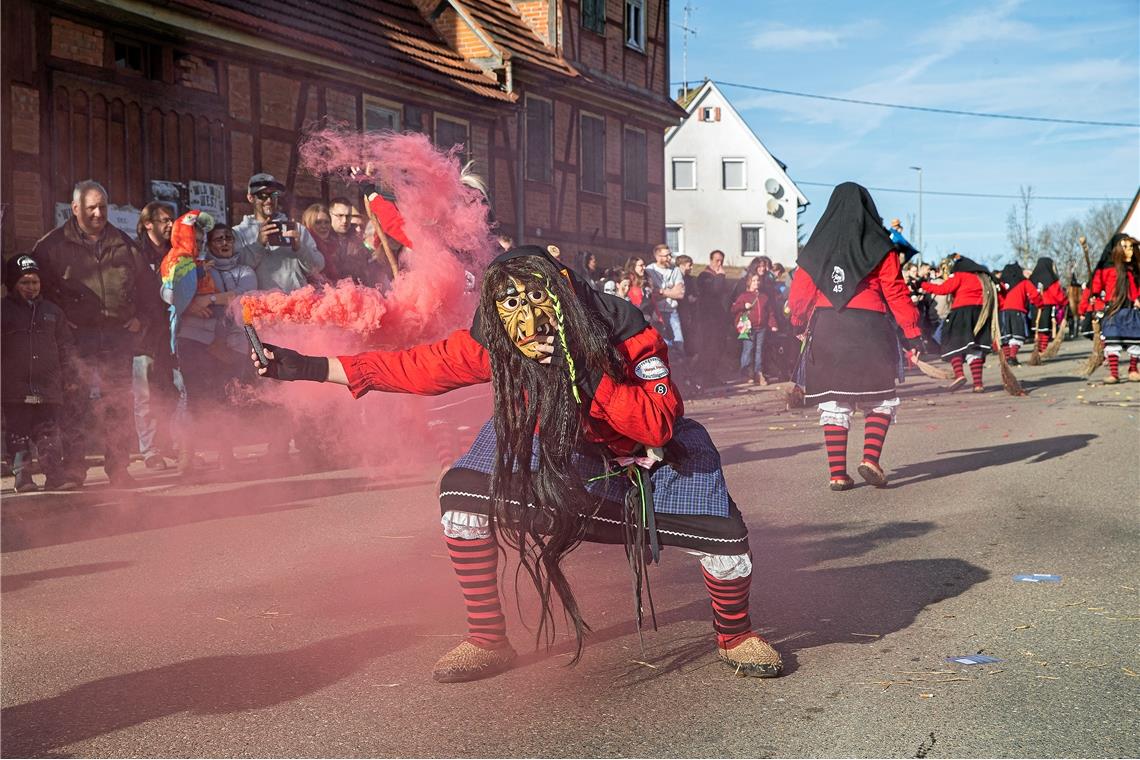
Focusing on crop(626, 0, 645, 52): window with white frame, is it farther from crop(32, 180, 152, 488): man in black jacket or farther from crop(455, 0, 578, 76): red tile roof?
crop(32, 180, 152, 488): man in black jacket

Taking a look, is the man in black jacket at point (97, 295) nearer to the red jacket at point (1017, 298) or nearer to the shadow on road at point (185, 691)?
the shadow on road at point (185, 691)

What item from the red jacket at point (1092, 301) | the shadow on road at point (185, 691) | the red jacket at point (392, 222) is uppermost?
the red jacket at point (392, 222)

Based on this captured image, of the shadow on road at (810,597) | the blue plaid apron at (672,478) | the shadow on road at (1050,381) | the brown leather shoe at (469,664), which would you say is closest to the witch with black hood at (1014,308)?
the shadow on road at (1050,381)

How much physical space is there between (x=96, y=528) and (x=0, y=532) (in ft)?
1.67

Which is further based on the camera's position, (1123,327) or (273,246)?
(1123,327)

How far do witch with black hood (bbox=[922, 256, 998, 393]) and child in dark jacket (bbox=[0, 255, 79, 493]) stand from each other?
458 inches

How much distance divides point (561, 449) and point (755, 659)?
38.9 inches

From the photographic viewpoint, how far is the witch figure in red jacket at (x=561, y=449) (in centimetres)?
429

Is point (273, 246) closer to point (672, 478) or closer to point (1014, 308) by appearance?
point (672, 478)

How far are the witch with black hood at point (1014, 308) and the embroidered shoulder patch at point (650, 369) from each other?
1895cm

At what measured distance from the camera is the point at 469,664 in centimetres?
450

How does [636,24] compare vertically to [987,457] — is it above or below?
above

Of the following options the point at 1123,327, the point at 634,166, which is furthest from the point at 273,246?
the point at 634,166

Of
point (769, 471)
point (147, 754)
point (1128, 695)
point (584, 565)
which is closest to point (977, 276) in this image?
point (769, 471)
